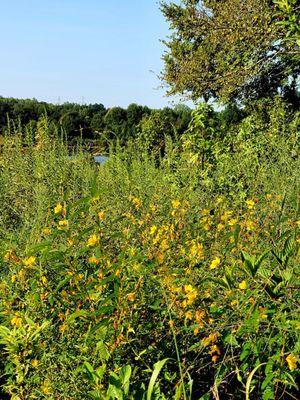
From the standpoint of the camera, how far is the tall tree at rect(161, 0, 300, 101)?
980 centimetres

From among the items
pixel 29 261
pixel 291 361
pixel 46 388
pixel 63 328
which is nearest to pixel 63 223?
pixel 29 261

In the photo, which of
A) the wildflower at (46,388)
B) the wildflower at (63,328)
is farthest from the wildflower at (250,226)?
the wildflower at (46,388)

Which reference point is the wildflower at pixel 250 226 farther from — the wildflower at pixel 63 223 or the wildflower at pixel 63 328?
the wildflower at pixel 63 328

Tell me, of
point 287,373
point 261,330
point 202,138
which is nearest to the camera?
point 287,373

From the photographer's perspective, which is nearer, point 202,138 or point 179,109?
point 202,138

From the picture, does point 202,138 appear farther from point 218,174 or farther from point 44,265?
point 44,265

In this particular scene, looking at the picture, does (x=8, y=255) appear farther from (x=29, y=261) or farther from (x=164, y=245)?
(x=164, y=245)

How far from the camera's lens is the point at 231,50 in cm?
1030

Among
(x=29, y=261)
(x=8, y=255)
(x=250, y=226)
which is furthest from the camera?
(x=250, y=226)

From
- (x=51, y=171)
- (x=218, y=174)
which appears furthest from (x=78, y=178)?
(x=218, y=174)

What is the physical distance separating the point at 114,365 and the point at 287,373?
57 cm

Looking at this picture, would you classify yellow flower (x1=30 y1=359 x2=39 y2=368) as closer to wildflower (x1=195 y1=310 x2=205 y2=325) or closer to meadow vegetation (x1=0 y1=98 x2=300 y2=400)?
meadow vegetation (x1=0 y1=98 x2=300 y2=400)

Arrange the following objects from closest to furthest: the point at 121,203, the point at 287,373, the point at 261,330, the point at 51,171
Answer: the point at 287,373
the point at 261,330
the point at 121,203
the point at 51,171

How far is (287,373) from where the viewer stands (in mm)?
1487
